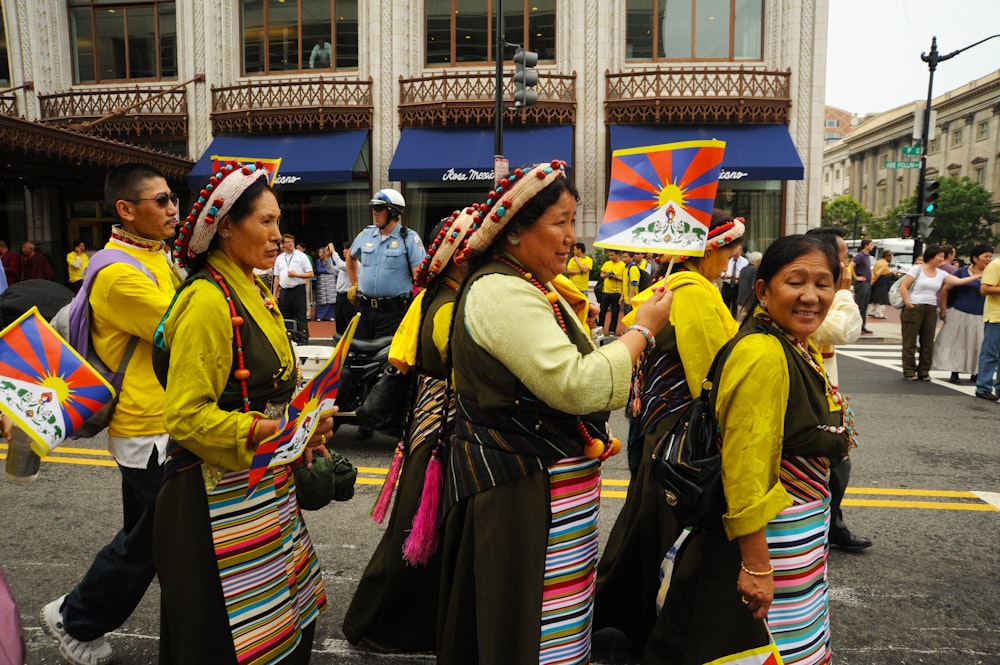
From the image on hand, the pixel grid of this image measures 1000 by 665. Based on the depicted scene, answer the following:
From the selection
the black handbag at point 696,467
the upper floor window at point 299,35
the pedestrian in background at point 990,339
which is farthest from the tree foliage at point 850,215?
the black handbag at point 696,467

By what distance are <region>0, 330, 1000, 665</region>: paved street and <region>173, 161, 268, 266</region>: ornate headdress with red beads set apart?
178 cm

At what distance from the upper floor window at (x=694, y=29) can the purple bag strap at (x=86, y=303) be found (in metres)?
17.6

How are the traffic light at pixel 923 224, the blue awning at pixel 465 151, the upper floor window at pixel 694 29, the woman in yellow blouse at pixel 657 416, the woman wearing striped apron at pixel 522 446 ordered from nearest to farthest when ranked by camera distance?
the woman wearing striped apron at pixel 522 446 → the woman in yellow blouse at pixel 657 416 → the blue awning at pixel 465 151 → the upper floor window at pixel 694 29 → the traffic light at pixel 923 224

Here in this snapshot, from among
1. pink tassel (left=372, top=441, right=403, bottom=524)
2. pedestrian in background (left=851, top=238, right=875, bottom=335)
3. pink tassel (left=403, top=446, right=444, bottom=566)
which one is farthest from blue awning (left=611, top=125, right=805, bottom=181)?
pink tassel (left=403, top=446, right=444, bottom=566)

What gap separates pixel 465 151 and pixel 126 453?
16.0 m

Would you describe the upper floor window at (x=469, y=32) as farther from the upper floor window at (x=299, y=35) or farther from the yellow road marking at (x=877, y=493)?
the yellow road marking at (x=877, y=493)

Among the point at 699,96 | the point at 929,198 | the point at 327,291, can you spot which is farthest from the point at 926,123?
the point at 327,291

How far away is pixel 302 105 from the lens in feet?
62.4

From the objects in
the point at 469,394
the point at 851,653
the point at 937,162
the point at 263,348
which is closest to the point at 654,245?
the point at 469,394

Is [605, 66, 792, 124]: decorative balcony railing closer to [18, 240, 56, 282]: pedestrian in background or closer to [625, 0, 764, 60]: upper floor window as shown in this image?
[625, 0, 764, 60]: upper floor window

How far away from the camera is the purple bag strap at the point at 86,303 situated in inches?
117

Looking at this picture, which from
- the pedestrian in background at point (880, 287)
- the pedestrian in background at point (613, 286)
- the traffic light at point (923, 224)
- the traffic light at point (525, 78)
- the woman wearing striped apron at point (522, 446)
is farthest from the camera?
the pedestrian in background at point (880, 287)

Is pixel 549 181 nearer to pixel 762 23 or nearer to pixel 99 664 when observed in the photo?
pixel 99 664

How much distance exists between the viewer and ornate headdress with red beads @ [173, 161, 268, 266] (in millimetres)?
2375
